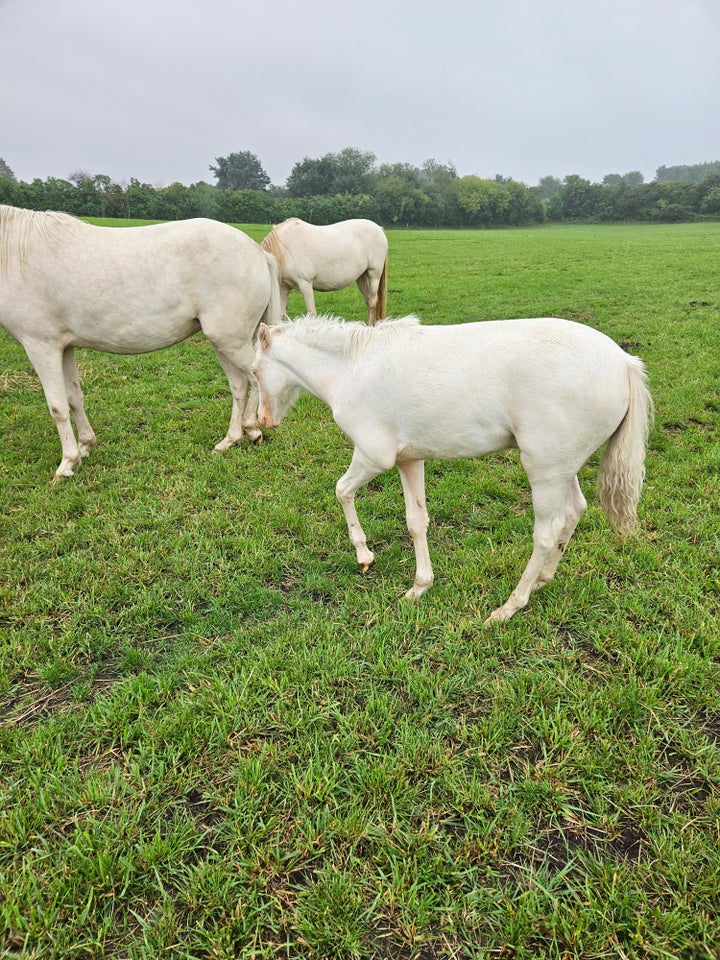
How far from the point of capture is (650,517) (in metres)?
4.03

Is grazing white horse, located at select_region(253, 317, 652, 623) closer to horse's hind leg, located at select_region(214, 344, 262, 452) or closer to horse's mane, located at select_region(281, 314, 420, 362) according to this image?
horse's mane, located at select_region(281, 314, 420, 362)

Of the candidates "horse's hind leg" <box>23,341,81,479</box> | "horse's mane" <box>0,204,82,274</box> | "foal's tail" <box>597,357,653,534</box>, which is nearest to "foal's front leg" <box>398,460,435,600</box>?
"foal's tail" <box>597,357,653,534</box>

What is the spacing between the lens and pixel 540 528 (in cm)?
301

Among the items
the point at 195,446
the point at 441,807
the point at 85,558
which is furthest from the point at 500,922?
the point at 195,446

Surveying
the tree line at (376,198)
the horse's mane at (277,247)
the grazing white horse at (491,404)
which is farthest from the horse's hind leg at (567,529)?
the tree line at (376,198)

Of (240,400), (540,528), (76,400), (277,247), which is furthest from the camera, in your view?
(277,247)

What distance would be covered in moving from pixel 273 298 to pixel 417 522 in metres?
3.71

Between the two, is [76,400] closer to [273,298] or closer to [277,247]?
[273,298]

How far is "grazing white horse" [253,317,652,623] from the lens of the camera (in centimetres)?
268

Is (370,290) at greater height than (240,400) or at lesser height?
greater

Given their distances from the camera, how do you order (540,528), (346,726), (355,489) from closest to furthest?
(346,726) < (540,528) < (355,489)

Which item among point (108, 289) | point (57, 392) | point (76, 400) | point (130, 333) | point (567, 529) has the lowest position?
point (567, 529)

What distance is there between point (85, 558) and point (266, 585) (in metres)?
1.41

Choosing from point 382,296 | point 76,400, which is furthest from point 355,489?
point 382,296
